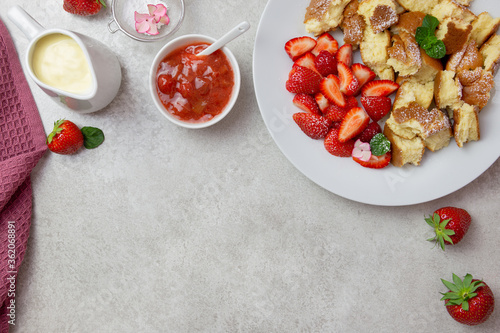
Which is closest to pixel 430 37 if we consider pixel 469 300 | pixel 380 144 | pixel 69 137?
pixel 380 144

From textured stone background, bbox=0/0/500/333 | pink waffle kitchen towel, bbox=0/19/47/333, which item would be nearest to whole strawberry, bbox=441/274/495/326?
textured stone background, bbox=0/0/500/333

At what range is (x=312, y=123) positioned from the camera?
165 cm

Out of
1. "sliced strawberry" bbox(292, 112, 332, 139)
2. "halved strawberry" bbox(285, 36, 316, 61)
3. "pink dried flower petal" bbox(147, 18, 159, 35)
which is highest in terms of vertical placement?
"halved strawberry" bbox(285, 36, 316, 61)

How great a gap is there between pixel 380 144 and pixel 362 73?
0.32 m

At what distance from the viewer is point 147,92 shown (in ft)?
5.97

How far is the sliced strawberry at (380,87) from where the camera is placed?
1.66 meters

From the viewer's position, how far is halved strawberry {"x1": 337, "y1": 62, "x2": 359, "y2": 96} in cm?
163

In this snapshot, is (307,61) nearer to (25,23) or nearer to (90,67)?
(90,67)

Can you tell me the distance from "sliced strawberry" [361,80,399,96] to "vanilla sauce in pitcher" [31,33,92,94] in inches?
46.2

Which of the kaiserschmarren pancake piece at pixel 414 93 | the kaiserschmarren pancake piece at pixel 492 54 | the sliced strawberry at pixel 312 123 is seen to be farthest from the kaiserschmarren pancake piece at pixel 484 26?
the sliced strawberry at pixel 312 123

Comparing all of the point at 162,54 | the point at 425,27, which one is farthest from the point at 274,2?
the point at 425,27

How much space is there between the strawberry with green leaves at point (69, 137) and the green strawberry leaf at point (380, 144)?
1.26 m

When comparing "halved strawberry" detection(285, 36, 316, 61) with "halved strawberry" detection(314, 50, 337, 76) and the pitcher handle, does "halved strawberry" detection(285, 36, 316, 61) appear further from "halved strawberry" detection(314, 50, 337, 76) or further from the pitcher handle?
the pitcher handle

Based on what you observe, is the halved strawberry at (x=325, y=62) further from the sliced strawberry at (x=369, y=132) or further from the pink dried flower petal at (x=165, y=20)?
the pink dried flower petal at (x=165, y=20)
